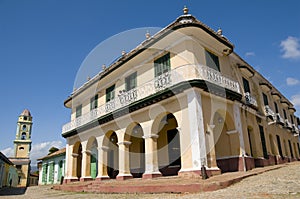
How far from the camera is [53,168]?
25828mm

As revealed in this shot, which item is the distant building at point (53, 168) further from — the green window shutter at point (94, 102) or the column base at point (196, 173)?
the column base at point (196, 173)

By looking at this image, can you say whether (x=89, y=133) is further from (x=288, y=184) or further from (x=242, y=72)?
(x=288, y=184)

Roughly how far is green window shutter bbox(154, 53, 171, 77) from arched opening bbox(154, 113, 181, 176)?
2440 millimetres

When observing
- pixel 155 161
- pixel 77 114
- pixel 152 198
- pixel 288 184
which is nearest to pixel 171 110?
pixel 155 161

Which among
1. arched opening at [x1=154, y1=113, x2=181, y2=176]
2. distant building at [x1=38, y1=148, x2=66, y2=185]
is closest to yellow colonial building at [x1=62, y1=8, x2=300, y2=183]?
arched opening at [x1=154, y1=113, x2=181, y2=176]

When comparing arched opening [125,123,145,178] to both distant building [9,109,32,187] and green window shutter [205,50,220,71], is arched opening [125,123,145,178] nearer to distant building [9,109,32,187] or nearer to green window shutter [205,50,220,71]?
green window shutter [205,50,220,71]

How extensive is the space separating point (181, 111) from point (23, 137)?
1660 inches

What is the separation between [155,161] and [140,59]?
557 cm

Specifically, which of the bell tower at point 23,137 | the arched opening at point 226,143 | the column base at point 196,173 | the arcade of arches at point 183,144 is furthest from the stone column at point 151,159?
the bell tower at point 23,137

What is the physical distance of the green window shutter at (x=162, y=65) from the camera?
11.5 metres

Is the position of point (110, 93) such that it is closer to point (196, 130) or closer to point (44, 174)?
point (196, 130)

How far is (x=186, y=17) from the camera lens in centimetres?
1041

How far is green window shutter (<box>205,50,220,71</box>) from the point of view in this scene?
11523 millimetres

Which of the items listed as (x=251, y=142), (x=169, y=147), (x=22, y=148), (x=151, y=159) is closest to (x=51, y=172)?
(x=169, y=147)
